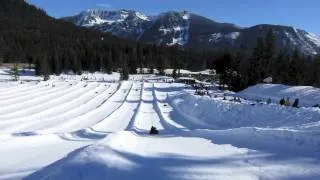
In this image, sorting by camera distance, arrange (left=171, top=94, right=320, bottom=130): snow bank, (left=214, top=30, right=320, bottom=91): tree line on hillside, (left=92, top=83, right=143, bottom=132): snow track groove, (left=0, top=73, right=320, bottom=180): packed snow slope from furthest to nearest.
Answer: (left=214, top=30, right=320, bottom=91): tree line on hillside → (left=92, top=83, right=143, bottom=132): snow track groove → (left=171, top=94, right=320, bottom=130): snow bank → (left=0, top=73, right=320, bottom=180): packed snow slope

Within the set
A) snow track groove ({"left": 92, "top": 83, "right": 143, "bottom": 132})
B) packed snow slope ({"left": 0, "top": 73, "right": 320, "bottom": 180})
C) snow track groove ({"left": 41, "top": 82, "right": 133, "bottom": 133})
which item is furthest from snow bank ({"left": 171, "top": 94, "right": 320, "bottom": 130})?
snow track groove ({"left": 41, "top": 82, "right": 133, "bottom": 133})

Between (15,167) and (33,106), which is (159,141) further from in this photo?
(33,106)

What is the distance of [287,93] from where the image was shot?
59906mm

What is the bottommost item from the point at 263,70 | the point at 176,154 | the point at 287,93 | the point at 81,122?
the point at 81,122

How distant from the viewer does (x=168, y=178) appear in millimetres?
11383

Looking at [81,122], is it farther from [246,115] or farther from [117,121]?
[246,115]

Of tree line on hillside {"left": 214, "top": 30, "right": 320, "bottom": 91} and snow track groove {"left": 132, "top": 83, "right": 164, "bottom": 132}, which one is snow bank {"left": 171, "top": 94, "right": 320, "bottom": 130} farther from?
tree line on hillside {"left": 214, "top": 30, "right": 320, "bottom": 91}

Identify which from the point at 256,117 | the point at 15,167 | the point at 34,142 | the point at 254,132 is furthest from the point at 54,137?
the point at 256,117

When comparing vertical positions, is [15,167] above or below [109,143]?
below

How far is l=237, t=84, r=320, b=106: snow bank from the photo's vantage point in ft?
176

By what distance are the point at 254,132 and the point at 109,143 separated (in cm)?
598

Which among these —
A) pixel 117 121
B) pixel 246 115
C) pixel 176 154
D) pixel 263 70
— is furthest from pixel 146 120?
pixel 263 70

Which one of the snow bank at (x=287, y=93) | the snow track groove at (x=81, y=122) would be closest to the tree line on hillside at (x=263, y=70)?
the snow bank at (x=287, y=93)

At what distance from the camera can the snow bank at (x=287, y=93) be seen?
5365 centimetres
